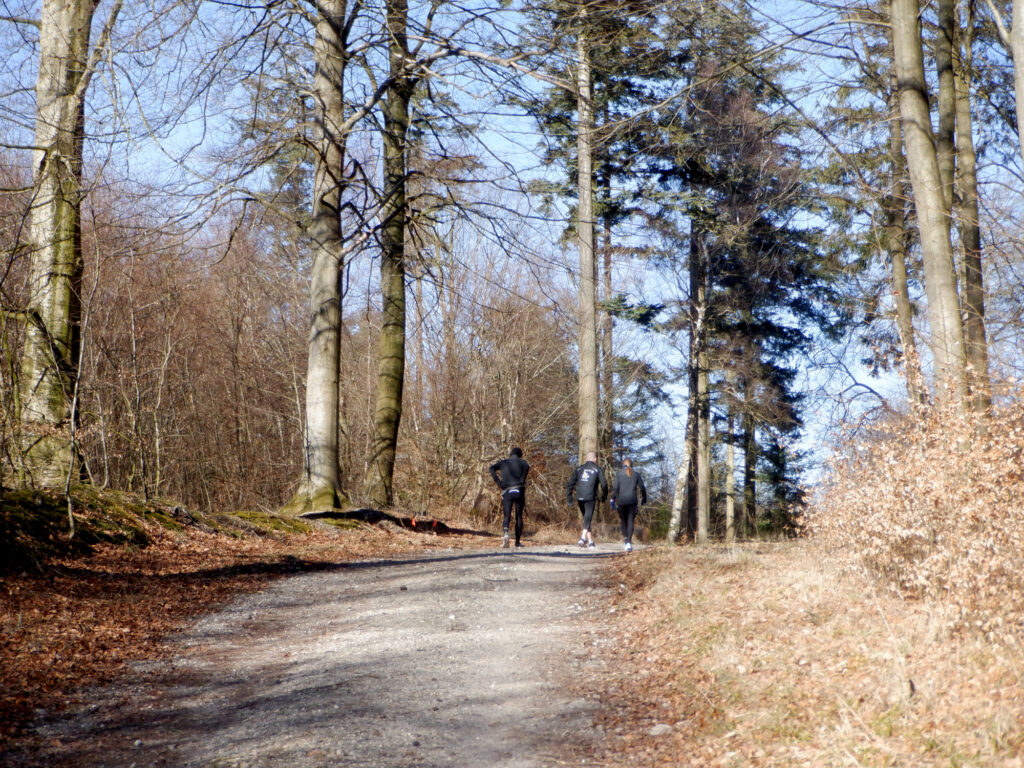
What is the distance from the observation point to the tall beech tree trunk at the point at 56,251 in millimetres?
11461

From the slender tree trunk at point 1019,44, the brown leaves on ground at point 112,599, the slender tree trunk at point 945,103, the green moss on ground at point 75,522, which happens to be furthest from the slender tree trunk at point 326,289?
the slender tree trunk at point 1019,44

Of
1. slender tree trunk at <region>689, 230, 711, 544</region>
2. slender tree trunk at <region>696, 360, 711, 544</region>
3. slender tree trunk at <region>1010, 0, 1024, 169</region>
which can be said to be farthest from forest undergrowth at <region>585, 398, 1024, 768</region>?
slender tree trunk at <region>689, 230, 711, 544</region>

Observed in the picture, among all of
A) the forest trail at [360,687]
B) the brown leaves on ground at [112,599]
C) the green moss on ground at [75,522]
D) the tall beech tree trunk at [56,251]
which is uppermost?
the tall beech tree trunk at [56,251]

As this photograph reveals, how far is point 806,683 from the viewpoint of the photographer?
5.27m

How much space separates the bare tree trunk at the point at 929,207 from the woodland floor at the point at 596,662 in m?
2.87

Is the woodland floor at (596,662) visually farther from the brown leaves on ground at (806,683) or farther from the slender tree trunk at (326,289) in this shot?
the slender tree trunk at (326,289)

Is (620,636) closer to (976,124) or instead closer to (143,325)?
(976,124)

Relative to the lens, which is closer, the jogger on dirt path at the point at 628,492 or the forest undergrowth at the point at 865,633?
the forest undergrowth at the point at 865,633

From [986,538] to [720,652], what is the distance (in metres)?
2.06

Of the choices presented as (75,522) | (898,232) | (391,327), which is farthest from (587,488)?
(898,232)

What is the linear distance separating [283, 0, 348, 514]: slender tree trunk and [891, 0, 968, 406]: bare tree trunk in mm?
8891

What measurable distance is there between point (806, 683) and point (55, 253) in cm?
1110

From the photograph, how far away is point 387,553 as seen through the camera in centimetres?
1326

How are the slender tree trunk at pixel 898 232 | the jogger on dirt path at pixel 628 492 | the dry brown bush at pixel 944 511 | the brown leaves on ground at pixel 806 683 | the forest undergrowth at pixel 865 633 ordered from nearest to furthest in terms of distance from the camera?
the brown leaves on ground at pixel 806 683, the forest undergrowth at pixel 865 633, the dry brown bush at pixel 944 511, the jogger on dirt path at pixel 628 492, the slender tree trunk at pixel 898 232
